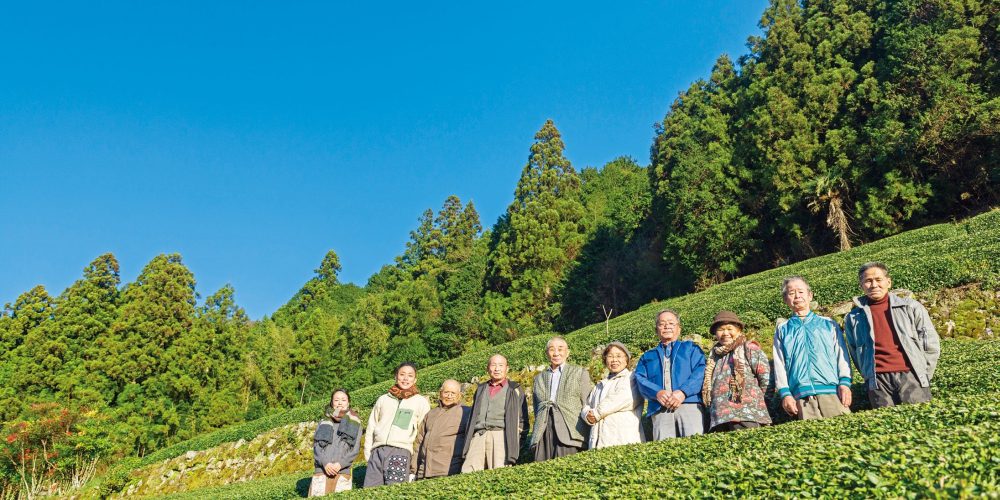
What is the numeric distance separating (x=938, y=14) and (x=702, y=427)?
906 inches

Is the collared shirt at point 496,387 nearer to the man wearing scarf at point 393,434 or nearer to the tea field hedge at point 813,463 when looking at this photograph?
the man wearing scarf at point 393,434

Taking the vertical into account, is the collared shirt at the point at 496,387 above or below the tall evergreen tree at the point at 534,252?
below

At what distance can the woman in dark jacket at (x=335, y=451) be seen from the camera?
7.30m

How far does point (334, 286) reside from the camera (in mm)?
51781

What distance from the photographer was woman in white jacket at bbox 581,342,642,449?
586 cm

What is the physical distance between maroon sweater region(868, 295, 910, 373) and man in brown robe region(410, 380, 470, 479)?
4.29 m

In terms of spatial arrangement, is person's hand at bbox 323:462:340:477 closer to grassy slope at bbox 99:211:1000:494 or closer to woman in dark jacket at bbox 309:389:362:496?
woman in dark jacket at bbox 309:389:362:496

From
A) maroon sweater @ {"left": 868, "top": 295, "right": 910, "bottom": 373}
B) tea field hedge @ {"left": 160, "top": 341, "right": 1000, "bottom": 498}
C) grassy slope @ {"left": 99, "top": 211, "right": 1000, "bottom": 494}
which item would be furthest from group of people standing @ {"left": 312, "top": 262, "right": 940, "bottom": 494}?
grassy slope @ {"left": 99, "top": 211, "right": 1000, "bottom": 494}

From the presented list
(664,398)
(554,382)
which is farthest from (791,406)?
(554,382)

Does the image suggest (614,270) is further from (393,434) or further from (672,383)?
(672,383)

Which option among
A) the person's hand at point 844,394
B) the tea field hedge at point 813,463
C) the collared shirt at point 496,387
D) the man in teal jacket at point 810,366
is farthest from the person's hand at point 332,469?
the person's hand at point 844,394

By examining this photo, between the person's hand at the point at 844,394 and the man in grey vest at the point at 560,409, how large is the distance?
236cm

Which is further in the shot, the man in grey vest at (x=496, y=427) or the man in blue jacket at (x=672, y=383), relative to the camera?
the man in grey vest at (x=496, y=427)

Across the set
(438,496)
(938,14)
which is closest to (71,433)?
(438,496)
